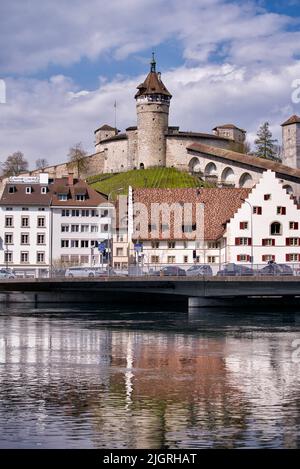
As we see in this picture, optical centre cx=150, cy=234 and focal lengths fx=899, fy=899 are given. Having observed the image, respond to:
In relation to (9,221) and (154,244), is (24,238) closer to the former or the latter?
(9,221)

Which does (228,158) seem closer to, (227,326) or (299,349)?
(227,326)

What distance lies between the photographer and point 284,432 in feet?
80.8

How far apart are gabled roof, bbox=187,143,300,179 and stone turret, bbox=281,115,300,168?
63.1ft

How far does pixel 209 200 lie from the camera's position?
120 m

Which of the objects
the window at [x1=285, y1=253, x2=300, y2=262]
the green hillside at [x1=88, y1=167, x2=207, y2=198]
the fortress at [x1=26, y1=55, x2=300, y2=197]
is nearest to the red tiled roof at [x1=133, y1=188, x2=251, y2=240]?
the window at [x1=285, y1=253, x2=300, y2=262]

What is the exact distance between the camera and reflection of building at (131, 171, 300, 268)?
11062 cm

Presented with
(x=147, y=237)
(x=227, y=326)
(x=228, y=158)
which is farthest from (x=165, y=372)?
(x=228, y=158)

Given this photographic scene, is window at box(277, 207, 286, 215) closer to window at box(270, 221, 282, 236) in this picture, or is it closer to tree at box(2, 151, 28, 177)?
window at box(270, 221, 282, 236)

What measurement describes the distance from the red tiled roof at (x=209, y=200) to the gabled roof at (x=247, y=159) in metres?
31.7

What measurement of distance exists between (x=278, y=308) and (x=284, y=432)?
6440 cm

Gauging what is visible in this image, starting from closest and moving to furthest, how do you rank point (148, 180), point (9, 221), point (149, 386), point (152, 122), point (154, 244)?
point (149, 386)
point (154, 244)
point (9, 221)
point (148, 180)
point (152, 122)

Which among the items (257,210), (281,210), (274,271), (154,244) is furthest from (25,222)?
(274,271)

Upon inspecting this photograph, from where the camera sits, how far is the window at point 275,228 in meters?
112

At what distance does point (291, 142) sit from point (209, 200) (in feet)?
251
